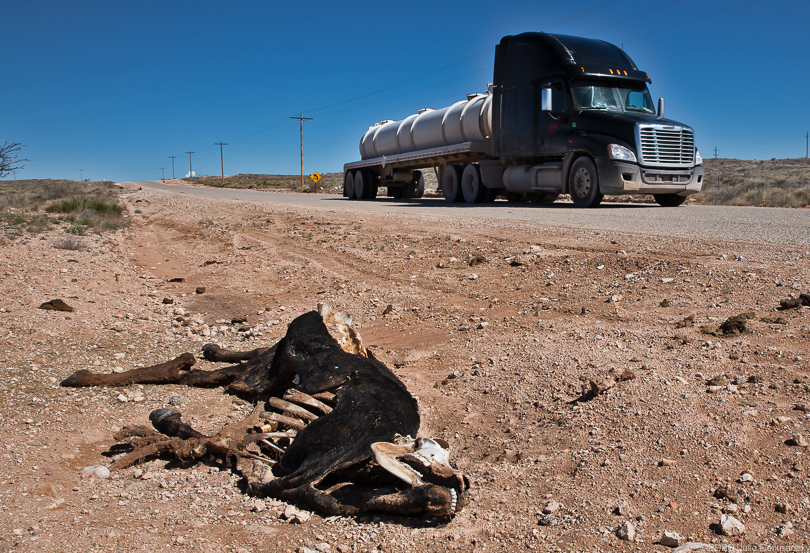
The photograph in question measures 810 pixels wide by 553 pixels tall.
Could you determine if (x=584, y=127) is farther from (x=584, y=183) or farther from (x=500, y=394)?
(x=500, y=394)

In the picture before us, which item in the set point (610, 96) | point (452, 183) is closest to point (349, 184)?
point (452, 183)

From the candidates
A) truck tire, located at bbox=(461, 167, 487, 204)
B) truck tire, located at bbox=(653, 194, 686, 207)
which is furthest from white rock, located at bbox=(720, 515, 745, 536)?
truck tire, located at bbox=(461, 167, 487, 204)

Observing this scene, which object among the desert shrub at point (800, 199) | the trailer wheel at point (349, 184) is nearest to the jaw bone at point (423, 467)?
the desert shrub at point (800, 199)

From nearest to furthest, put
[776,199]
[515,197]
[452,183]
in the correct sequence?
1. [776,199]
2. [515,197]
3. [452,183]

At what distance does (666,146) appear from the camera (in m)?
14.6

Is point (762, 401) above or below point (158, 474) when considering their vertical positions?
above

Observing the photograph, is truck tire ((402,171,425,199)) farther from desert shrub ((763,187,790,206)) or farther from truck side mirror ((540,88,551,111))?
desert shrub ((763,187,790,206))

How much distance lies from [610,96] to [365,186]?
1417cm

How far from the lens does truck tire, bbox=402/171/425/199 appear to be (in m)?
26.5

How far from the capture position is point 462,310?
6230 mm

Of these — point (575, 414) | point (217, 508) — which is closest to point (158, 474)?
point (217, 508)

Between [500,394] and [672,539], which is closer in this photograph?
[672,539]

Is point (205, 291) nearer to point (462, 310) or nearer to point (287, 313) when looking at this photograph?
point (287, 313)

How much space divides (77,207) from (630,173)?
1809cm
